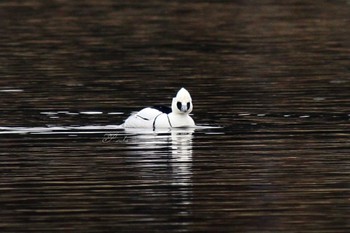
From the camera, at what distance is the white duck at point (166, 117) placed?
72.2ft

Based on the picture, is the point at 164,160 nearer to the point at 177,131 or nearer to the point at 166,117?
the point at 177,131

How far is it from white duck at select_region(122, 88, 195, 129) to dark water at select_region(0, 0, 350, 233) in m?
0.32

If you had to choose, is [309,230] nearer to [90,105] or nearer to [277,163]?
[277,163]

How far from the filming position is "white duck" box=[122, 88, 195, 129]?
867 inches

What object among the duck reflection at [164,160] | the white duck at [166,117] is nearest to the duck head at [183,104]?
the white duck at [166,117]

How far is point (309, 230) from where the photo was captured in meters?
14.2

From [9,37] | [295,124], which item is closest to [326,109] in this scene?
[295,124]


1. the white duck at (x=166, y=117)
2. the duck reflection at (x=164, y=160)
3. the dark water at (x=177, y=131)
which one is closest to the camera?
the dark water at (x=177, y=131)

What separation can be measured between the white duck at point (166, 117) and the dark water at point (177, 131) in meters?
0.32

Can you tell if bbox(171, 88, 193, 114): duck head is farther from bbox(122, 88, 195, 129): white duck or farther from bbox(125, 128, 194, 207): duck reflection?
bbox(125, 128, 194, 207): duck reflection

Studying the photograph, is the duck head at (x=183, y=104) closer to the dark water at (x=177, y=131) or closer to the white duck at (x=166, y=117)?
the white duck at (x=166, y=117)

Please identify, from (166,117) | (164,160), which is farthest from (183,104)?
(164,160)

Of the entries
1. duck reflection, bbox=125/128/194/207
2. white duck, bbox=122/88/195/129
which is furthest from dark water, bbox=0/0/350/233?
white duck, bbox=122/88/195/129

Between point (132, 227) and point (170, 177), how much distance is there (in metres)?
2.92
